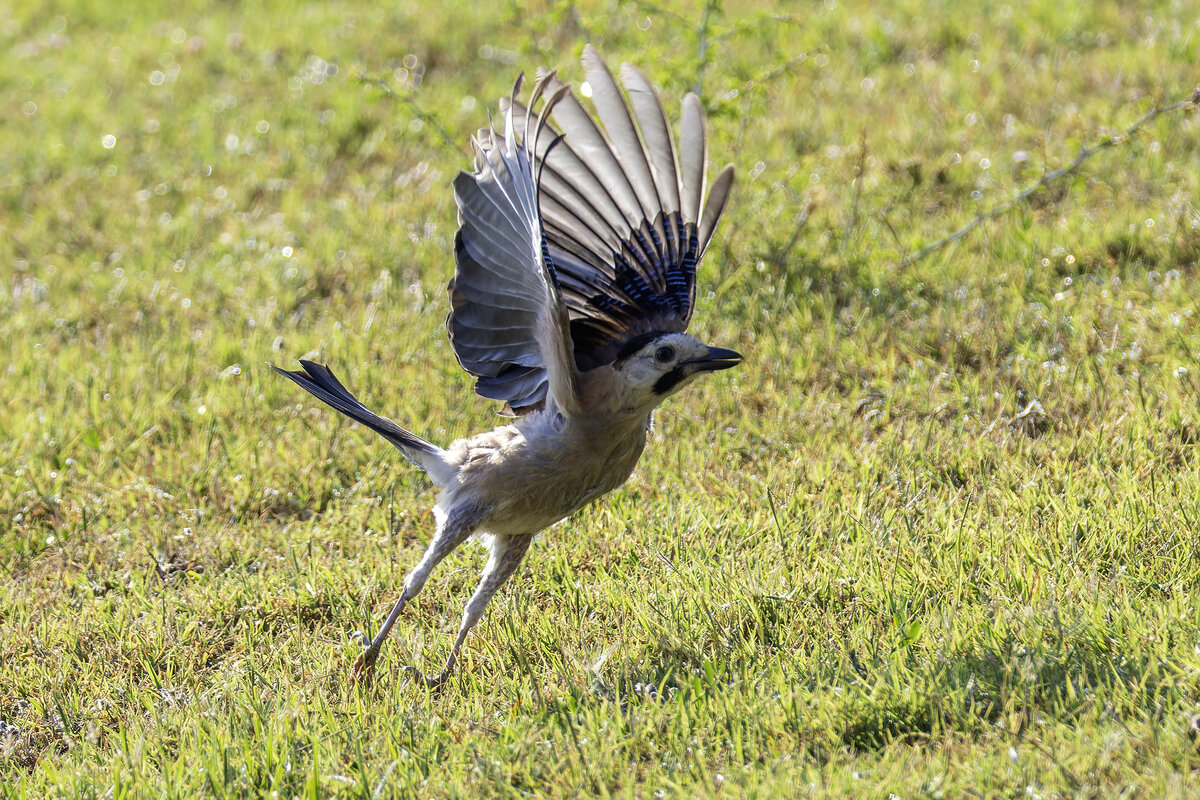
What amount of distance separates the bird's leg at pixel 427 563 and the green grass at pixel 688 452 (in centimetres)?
7

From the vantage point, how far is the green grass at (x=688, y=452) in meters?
3.57

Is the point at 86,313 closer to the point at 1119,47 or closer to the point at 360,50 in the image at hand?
the point at 360,50

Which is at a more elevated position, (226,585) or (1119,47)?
(1119,47)

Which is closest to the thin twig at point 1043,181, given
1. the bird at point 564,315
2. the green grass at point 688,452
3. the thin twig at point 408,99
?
the green grass at point 688,452

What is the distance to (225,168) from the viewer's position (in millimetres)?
8516

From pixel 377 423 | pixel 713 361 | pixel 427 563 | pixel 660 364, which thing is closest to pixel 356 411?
pixel 377 423

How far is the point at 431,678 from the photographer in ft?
13.6

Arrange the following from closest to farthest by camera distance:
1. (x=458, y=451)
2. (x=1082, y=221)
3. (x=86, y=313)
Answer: (x=458, y=451)
(x=1082, y=221)
(x=86, y=313)

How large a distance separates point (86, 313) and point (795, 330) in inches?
156

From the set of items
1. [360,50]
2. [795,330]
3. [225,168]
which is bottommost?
Result: [795,330]

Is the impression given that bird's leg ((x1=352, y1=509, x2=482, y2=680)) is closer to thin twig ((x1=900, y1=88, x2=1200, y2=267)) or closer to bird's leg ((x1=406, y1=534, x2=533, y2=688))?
bird's leg ((x1=406, y1=534, x2=533, y2=688))

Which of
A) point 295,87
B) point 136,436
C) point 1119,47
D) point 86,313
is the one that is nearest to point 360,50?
point 295,87

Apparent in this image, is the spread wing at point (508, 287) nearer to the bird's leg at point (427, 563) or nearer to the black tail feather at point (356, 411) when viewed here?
the black tail feather at point (356, 411)

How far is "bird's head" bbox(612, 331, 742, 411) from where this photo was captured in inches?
152
